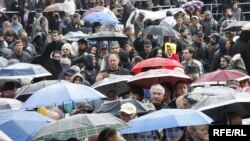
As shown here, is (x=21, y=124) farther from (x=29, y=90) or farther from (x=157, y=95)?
(x=29, y=90)

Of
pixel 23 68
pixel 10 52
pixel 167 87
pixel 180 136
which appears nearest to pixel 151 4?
pixel 10 52

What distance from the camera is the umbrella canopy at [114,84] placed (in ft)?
56.9

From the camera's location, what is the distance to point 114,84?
1766cm

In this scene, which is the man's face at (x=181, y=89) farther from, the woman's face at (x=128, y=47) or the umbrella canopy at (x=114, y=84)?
the woman's face at (x=128, y=47)

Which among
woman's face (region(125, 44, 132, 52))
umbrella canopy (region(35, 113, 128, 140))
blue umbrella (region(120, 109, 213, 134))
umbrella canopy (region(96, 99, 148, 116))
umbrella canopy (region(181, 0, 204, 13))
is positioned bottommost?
umbrella canopy (region(181, 0, 204, 13))

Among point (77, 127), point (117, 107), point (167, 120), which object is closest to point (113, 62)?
point (117, 107)

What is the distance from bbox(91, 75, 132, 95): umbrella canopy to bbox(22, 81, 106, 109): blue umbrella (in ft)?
5.89

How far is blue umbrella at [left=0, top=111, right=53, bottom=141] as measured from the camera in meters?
12.6

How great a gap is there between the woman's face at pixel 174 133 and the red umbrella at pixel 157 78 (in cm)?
353

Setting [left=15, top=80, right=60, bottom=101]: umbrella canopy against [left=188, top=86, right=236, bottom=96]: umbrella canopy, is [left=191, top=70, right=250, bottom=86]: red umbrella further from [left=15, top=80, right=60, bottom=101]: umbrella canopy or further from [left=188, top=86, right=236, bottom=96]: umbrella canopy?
[left=15, top=80, right=60, bottom=101]: umbrella canopy

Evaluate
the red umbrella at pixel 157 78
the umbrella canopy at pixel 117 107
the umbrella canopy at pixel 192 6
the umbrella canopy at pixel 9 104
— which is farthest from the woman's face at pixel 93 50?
the umbrella canopy at pixel 192 6

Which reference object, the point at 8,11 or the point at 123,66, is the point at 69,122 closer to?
the point at 123,66

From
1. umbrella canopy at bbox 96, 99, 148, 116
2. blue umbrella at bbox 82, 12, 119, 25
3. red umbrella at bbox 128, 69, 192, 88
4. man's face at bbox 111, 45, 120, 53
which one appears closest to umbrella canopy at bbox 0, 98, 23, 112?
umbrella canopy at bbox 96, 99, 148, 116

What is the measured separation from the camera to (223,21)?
29281 millimetres
